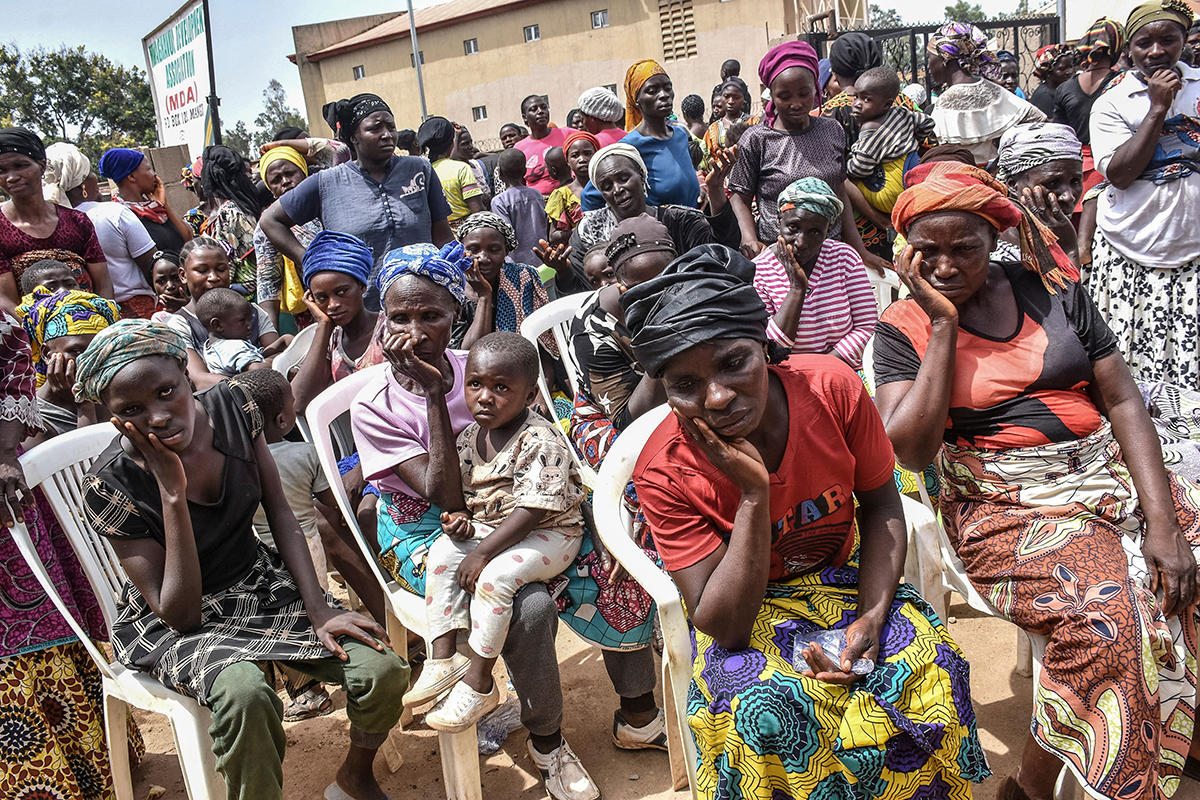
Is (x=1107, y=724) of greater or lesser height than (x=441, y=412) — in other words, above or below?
below

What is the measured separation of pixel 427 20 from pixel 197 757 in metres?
33.6

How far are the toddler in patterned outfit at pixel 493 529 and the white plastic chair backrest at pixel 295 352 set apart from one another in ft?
5.75

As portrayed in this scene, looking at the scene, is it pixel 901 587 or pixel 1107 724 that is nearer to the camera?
pixel 1107 724

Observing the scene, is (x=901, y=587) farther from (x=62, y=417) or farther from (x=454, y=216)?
(x=454, y=216)

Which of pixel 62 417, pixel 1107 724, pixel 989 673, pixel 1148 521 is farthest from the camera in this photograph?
pixel 62 417

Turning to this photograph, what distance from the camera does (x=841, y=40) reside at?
20.9 ft

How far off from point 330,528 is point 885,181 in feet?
12.2

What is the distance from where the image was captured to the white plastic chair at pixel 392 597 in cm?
263

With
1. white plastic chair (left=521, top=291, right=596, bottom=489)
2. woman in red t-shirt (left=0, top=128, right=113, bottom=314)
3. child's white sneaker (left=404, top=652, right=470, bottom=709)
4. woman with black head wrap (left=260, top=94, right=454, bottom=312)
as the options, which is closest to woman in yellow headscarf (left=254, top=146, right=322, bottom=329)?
woman with black head wrap (left=260, top=94, right=454, bottom=312)

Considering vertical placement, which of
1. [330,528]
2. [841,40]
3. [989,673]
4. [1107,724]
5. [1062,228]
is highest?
[841,40]

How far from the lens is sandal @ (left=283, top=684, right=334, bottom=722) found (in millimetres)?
3313

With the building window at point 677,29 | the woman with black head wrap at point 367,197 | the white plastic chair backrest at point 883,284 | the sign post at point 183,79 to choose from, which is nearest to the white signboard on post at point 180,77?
→ the sign post at point 183,79

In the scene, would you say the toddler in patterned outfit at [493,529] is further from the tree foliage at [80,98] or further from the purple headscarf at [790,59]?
the tree foliage at [80,98]

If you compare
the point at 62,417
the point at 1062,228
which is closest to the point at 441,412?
the point at 62,417
